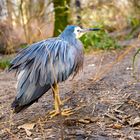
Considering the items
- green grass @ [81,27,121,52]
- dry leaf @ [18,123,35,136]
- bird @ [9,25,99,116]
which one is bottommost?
green grass @ [81,27,121,52]

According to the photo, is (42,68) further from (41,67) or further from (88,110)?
(88,110)

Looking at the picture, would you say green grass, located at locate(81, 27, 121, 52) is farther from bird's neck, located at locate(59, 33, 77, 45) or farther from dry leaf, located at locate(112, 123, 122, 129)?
dry leaf, located at locate(112, 123, 122, 129)

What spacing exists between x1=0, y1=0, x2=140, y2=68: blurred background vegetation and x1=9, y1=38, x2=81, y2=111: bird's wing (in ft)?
13.7

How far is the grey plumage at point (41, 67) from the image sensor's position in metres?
4.14

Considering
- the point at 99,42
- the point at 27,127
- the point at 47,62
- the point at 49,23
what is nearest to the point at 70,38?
the point at 47,62

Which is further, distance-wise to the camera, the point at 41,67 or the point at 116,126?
the point at 41,67

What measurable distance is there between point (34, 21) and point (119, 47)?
3.67m

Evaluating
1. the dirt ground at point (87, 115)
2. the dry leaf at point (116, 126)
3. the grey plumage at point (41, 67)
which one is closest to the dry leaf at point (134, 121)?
the dirt ground at point (87, 115)

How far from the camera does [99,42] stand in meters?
9.51

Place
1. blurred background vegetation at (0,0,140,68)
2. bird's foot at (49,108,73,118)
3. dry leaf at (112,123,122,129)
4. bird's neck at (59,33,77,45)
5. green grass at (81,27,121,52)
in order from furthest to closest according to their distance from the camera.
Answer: blurred background vegetation at (0,0,140,68) < green grass at (81,27,121,52) < bird's neck at (59,33,77,45) < bird's foot at (49,108,73,118) < dry leaf at (112,123,122,129)

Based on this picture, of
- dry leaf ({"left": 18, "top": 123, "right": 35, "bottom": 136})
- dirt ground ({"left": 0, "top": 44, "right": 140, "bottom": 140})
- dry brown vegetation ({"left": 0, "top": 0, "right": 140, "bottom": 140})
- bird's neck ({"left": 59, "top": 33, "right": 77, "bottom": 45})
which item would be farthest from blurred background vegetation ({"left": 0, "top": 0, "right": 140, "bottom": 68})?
dry leaf ({"left": 18, "top": 123, "right": 35, "bottom": 136})

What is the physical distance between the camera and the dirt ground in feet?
12.7

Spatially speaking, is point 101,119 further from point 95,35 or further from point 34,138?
point 95,35

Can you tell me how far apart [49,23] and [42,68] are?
7.59m
